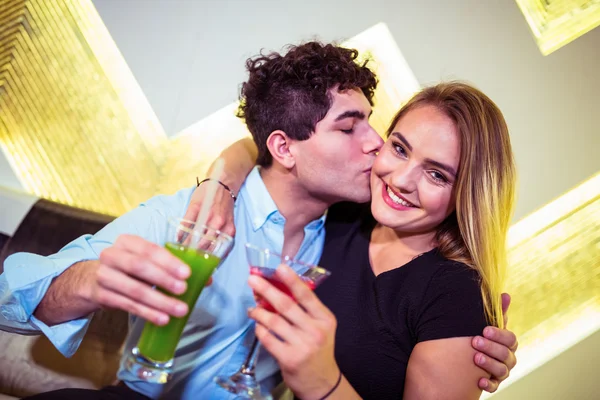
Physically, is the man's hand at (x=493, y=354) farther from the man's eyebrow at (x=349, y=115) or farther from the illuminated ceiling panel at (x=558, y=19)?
the illuminated ceiling panel at (x=558, y=19)

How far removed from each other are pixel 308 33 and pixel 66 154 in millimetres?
1493

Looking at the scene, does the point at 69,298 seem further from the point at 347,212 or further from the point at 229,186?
the point at 347,212

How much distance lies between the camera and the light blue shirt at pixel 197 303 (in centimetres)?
150

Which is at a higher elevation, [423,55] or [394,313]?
[423,55]

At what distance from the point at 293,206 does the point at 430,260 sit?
1.93 feet

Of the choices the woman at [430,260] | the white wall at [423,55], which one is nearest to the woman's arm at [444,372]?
the woman at [430,260]

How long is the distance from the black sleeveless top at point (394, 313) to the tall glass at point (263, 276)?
19.7 inches

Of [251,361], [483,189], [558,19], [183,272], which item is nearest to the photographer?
[183,272]

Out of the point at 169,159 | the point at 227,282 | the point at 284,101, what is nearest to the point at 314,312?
the point at 227,282

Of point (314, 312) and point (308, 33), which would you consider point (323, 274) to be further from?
point (308, 33)

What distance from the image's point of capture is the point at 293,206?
2.06 meters

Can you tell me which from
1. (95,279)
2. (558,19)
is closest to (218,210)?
(95,279)

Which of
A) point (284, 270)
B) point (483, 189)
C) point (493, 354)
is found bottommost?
point (493, 354)

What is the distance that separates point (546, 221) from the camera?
271cm
